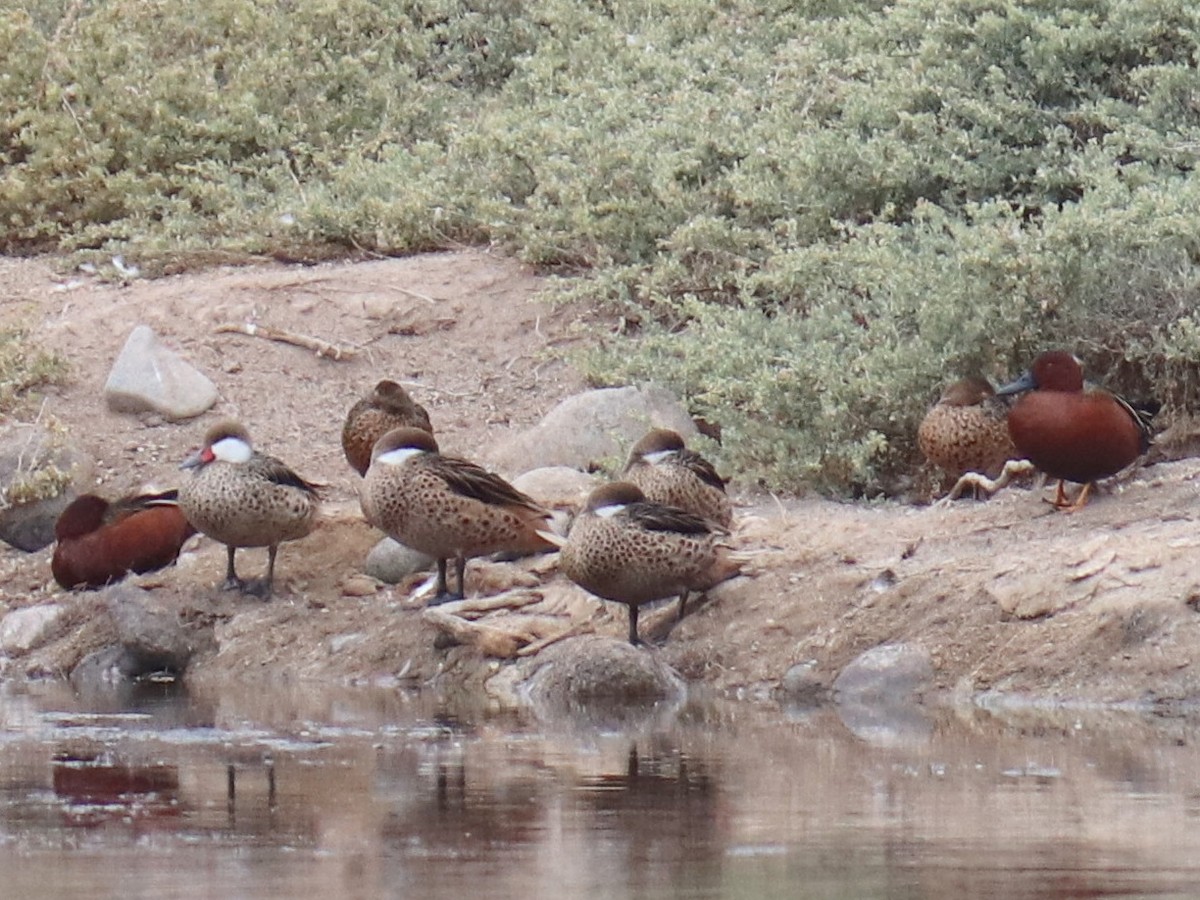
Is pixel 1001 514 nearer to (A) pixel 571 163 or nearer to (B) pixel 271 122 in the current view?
(A) pixel 571 163

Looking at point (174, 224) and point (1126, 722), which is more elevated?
point (174, 224)

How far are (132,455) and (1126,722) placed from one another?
5.45 m

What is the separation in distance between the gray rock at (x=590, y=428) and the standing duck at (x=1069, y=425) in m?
1.98

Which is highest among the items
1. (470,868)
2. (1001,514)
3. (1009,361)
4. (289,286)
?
(289,286)

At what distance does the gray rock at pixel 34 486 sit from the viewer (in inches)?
414

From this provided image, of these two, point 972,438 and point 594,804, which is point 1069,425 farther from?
point 594,804

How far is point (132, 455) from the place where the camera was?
11.2 meters

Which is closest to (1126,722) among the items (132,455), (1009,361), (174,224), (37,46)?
(1009,361)

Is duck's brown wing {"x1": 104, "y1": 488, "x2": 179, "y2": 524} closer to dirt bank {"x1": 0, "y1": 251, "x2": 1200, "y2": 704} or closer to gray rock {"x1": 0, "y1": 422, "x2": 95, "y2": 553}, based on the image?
dirt bank {"x1": 0, "y1": 251, "x2": 1200, "y2": 704}

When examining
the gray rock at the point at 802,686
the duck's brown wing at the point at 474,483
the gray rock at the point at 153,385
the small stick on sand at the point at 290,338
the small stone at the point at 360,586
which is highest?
the small stick on sand at the point at 290,338

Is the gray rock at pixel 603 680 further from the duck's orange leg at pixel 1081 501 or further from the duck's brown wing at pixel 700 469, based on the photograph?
the duck's orange leg at pixel 1081 501

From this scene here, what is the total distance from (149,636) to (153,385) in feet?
8.34

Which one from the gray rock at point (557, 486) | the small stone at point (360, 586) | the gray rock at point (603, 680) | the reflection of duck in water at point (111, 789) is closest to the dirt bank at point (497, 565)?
the small stone at point (360, 586)

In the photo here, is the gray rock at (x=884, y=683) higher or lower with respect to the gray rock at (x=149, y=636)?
lower
